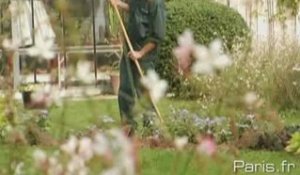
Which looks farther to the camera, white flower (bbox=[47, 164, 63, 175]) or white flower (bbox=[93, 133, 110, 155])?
white flower (bbox=[47, 164, 63, 175])

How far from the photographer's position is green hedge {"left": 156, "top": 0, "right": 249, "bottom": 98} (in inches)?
580

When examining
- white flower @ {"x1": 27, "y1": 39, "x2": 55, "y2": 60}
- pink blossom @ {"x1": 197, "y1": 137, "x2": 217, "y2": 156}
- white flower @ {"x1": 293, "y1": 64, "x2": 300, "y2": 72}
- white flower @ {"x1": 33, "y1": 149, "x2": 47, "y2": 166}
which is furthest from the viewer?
white flower @ {"x1": 293, "y1": 64, "x2": 300, "y2": 72}

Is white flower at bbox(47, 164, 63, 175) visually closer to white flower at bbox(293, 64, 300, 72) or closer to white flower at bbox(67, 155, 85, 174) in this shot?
white flower at bbox(67, 155, 85, 174)

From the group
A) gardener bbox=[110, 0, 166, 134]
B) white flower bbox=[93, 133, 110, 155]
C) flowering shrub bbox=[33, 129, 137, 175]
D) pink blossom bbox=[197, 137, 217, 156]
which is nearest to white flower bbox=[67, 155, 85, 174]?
flowering shrub bbox=[33, 129, 137, 175]

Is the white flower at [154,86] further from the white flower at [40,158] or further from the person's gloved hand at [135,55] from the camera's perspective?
the person's gloved hand at [135,55]

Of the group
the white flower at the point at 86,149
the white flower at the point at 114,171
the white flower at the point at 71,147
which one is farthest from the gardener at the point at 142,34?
the white flower at the point at 114,171

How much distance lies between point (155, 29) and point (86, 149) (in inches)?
237

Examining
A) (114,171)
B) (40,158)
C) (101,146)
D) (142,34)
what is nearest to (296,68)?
(142,34)

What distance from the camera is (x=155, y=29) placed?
881cm

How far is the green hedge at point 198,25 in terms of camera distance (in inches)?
580

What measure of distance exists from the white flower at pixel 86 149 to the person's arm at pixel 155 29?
5.97 m

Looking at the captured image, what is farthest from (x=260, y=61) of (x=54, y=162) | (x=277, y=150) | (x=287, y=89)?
(x=54, y=162)

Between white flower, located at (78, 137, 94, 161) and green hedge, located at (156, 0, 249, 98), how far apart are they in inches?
458

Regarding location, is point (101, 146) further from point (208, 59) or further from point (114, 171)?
point (208, 59)
